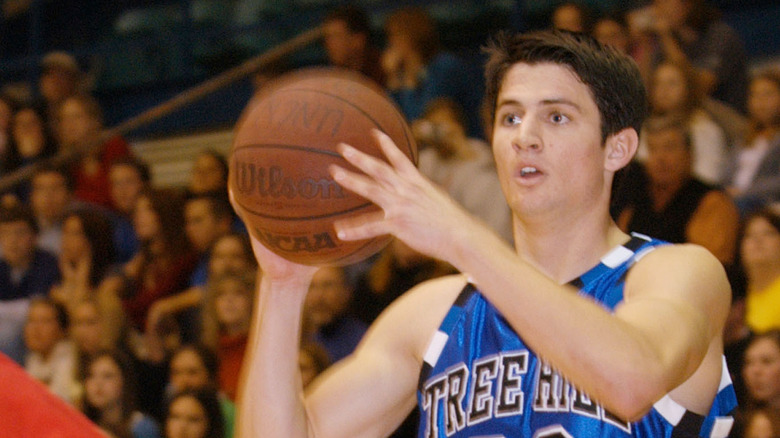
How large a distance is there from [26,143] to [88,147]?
2.02ft

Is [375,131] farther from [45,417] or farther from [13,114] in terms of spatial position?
[13,114]

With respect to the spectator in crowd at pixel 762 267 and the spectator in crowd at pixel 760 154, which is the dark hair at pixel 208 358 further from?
the spectator in crowd at pixel 760 154

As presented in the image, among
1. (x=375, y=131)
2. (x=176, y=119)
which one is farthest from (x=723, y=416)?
(x=176, y=119)

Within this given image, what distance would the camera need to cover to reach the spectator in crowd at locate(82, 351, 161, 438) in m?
5.83

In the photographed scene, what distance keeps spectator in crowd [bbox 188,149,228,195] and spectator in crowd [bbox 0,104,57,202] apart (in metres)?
1.85

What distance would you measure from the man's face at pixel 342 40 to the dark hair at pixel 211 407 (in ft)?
8.92

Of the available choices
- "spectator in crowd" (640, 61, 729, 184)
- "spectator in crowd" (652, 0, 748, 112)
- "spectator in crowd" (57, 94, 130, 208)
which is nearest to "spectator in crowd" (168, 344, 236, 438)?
"spectator in crowd" (57, 94, 130, 208)

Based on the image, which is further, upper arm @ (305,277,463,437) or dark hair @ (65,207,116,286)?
dark hair @ (65,207,116,286)

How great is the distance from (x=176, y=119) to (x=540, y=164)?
332 inches

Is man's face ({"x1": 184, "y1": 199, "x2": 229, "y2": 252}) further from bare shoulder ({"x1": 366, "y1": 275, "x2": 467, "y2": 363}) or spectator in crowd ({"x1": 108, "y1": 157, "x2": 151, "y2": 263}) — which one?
bare shoulder ({"x1": 366, "y1": 275, "x2": 467, "y2": 363})

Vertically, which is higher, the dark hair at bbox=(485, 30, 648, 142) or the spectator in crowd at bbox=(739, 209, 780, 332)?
the dark hair at bbox=(485, 30, 648, 142)

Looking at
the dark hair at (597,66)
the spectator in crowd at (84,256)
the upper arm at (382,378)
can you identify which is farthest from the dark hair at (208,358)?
the dark hair at (597,66)

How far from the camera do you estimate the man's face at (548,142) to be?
2.48m

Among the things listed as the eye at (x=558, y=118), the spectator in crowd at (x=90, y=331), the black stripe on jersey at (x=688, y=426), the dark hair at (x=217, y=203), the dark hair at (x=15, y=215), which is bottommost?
the spectator in crowd at (x=90, y=331)
